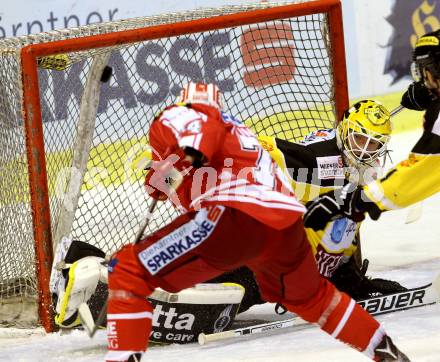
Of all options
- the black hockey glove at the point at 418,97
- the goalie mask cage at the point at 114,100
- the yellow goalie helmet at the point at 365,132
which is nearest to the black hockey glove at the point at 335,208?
the yellow goalie helmet at the point at 365,132

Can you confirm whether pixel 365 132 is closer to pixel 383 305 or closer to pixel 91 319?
pixel 383 305

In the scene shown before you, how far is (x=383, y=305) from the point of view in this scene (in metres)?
3.29

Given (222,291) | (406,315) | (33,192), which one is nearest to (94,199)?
(33,192)

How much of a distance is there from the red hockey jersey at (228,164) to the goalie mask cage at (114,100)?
939 millimetres

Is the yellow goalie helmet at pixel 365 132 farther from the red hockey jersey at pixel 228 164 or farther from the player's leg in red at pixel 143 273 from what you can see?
the player's leg in red at pixel 143 273

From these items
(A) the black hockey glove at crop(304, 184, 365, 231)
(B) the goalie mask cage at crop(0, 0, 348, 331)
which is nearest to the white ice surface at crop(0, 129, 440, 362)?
(B) the goalie mask cage at crop(0, 0, 348, 331)

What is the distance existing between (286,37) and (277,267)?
1712mm

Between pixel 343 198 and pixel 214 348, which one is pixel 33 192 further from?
pixel 343 198

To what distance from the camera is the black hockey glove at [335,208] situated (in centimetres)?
271

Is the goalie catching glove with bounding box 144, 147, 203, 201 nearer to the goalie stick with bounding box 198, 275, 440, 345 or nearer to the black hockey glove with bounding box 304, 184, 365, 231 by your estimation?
the black hockey glove with bounding box 304, 184, 365, 231

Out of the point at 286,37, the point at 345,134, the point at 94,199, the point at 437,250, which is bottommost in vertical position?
the point at 437,250

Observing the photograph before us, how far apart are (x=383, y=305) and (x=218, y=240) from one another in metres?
1.16

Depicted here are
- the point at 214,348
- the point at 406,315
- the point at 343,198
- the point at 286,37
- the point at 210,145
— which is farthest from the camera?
the point at 286,37

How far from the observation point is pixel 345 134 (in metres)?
3.20
